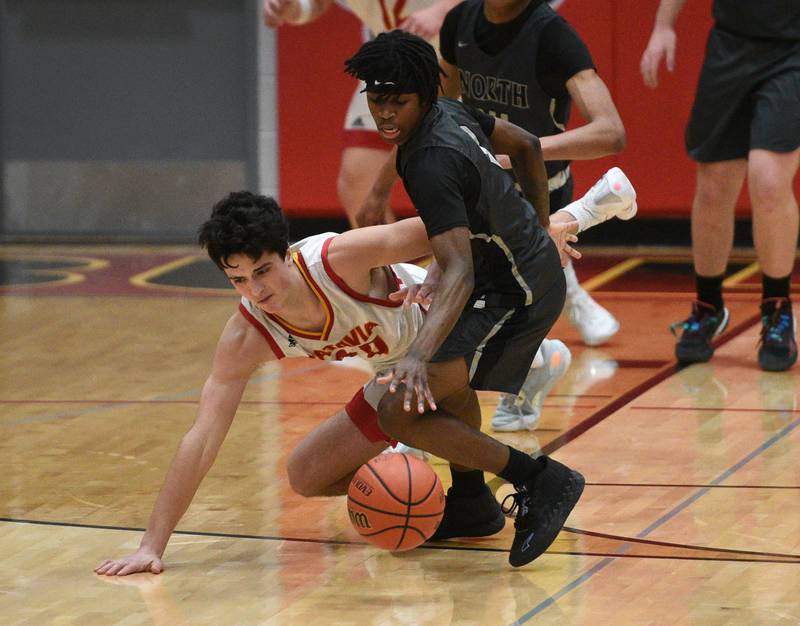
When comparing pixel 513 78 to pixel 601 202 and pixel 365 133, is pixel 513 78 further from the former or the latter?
pixel 365 133

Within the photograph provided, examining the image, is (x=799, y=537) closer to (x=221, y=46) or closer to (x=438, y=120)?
(x=438, y=120)

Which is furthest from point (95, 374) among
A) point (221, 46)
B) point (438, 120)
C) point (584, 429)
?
point (221, 46)

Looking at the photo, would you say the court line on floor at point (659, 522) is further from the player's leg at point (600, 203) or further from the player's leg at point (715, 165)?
the player's leg at point (715, 165)

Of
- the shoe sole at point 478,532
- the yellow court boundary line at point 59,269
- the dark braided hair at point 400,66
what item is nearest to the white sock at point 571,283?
the shoe sole at point 478,532

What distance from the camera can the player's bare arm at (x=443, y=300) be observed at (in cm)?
365

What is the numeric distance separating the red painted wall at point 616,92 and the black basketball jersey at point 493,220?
244 inches

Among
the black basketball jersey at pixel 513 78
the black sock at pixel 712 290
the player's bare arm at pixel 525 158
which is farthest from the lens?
the black sock at pixel 712 290

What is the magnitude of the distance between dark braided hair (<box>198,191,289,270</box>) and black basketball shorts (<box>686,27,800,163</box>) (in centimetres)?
310

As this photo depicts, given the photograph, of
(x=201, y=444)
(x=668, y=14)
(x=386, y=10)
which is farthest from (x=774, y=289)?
(x=201, y=444)

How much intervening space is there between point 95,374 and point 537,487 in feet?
10.4

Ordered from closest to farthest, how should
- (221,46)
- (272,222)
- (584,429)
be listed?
(272,222) < (584,429) < (221,46)

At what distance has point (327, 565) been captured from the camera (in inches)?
159

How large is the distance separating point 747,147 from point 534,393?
6.00 ft

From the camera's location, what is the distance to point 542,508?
4.03 metres
